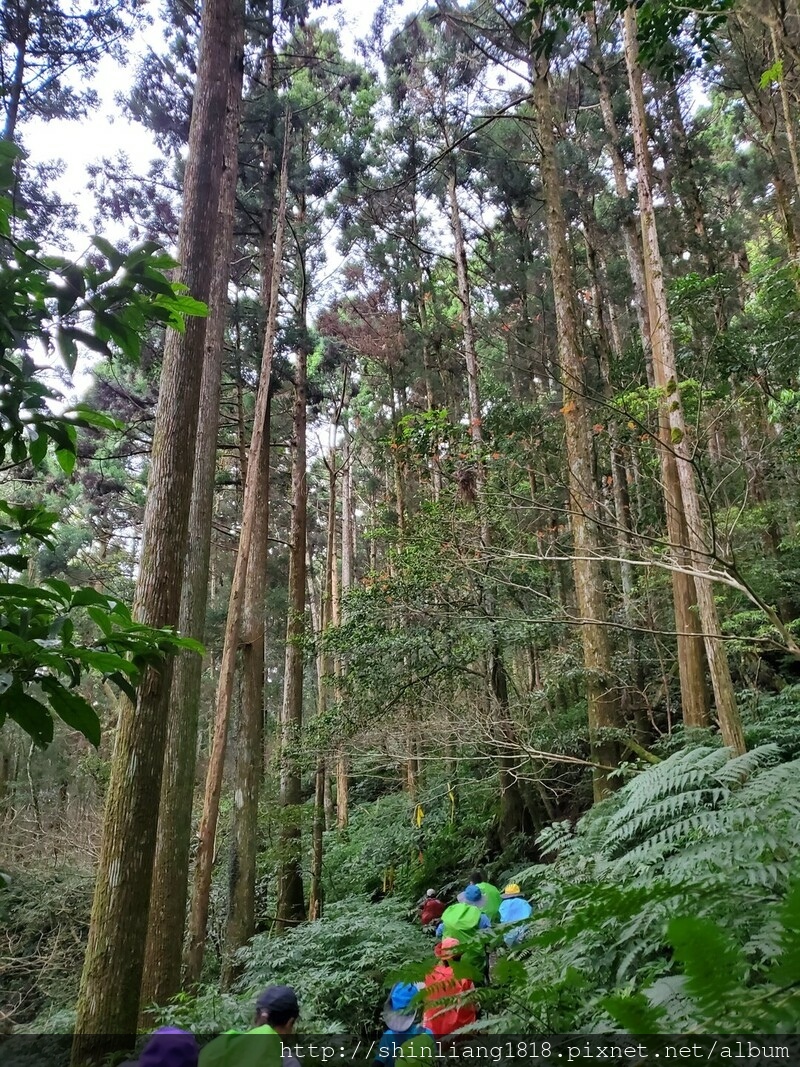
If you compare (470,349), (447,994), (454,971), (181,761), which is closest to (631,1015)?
(454,971)

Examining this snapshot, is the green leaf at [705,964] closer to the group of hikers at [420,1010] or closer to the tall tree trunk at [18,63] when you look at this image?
the group of hikers at [420,1010]

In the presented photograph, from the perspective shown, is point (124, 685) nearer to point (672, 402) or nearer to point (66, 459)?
point (66, 459)

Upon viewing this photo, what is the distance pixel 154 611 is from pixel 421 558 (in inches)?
185

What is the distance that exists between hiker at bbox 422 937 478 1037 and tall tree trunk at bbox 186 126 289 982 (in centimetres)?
459

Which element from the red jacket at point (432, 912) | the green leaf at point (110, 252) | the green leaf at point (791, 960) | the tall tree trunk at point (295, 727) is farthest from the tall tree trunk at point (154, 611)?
the tall tree trunk at point (295, 727)

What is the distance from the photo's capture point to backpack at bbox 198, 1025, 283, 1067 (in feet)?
2.61

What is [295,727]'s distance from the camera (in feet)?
32.7

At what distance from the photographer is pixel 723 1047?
129 cm

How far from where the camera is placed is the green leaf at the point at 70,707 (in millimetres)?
1368

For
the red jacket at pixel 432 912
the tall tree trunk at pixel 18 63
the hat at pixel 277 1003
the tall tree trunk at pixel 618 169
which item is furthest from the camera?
the tall tree trunk at pixel 618 169

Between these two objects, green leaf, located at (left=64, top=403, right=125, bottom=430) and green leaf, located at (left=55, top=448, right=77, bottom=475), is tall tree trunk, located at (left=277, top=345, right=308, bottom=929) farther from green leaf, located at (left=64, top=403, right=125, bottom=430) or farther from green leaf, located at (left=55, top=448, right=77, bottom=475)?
green leaf, located at (left=64, top=403, right=125, bottom=430)

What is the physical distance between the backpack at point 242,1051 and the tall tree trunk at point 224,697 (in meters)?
7.53

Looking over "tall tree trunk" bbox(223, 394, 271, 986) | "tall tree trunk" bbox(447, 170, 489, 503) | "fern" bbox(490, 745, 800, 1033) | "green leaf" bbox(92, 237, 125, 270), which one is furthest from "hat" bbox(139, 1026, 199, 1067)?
"tall tree trunk" bbox(447, 170, 489, 503)

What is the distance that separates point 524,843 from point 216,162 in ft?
30.4
